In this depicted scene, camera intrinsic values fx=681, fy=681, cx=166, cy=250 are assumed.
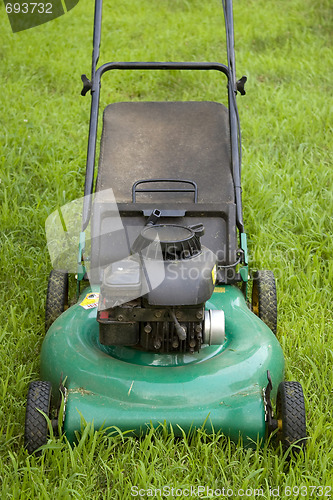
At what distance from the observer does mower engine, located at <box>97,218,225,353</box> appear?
240 cm

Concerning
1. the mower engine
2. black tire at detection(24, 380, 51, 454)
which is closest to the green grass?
black tire at detection(24, 380, 51, 454)

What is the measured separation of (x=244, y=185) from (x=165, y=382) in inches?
90.2

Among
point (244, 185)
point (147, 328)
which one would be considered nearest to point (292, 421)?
point (147, 328)

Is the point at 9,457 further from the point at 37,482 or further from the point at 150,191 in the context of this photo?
the point at 150,191

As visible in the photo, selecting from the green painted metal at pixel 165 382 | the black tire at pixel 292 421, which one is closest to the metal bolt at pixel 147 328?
the green painted metal at pixel 165 382

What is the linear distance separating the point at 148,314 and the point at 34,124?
3.11m

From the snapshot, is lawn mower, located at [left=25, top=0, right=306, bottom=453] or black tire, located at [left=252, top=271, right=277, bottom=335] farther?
black tire, located at [left=252, top=271, right=277, bottom=335]

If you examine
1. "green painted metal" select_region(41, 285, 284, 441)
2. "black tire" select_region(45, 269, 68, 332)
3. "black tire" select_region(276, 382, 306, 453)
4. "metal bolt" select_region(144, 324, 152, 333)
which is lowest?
"black tire" select_region(276, 382, 306, 453)

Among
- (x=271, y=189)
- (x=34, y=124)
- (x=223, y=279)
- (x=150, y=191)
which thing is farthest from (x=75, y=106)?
(x=223, y=279)

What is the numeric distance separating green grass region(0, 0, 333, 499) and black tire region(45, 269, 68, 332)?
0.13 metres

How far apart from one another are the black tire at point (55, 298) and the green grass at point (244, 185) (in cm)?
13

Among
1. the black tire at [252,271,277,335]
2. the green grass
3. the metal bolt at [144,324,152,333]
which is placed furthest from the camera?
the black tire at [252,271,277,335]

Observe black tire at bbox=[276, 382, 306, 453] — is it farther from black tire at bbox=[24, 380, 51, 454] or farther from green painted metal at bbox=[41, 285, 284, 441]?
black tire at bbox=[24, 380, 51, 454]

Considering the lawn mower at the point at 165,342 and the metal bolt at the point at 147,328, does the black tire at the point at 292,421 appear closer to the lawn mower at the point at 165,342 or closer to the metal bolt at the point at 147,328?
the lawn mower at the point at 165,342
